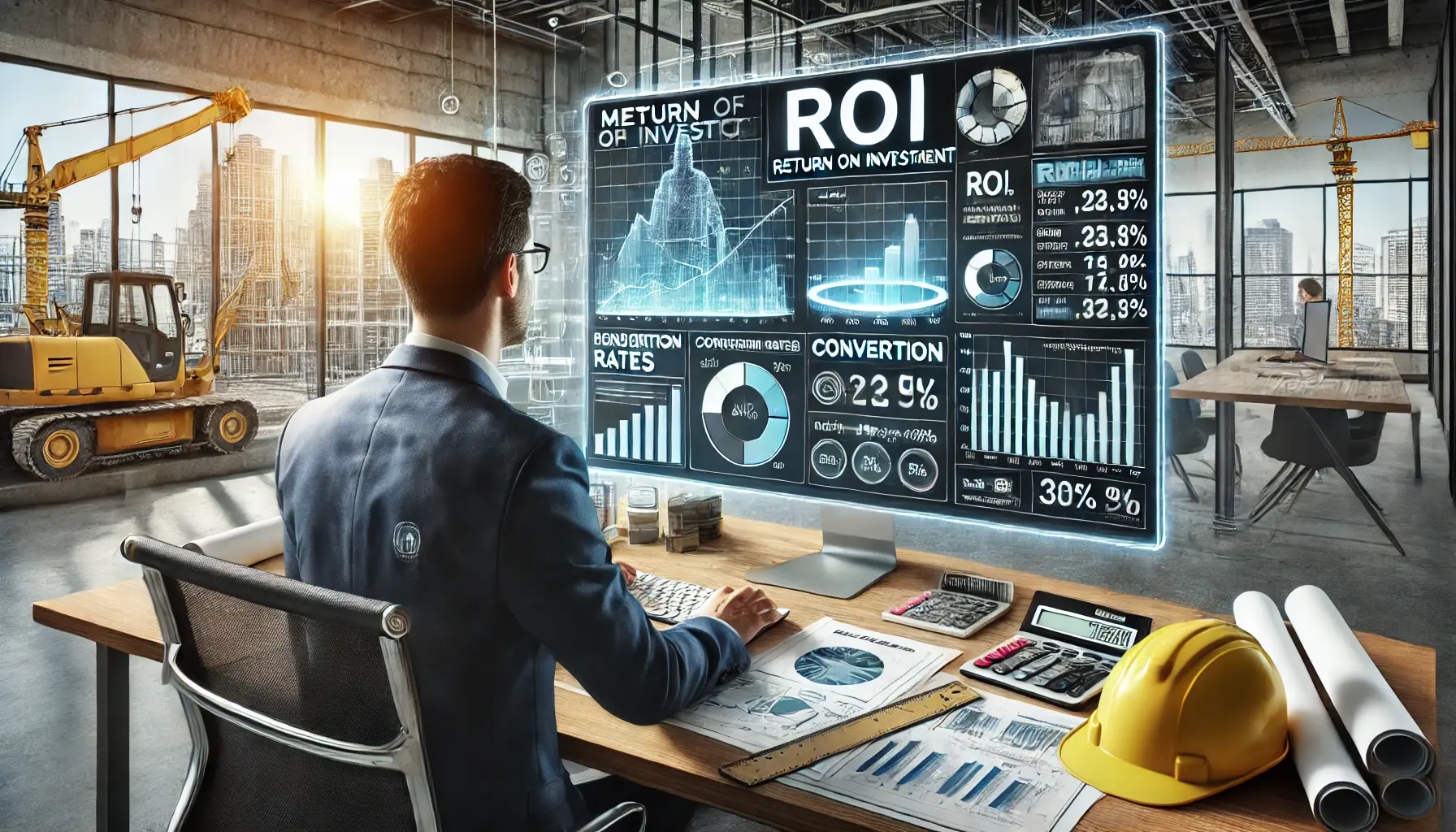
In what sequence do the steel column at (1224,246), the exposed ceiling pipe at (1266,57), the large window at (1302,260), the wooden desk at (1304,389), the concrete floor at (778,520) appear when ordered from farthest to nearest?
the large window at (1302,260), the exposed ceiling pipe at (1266,57), the steel column at (1224,246), the wooden desk at (1304,389), the concrete floor at (778,520)

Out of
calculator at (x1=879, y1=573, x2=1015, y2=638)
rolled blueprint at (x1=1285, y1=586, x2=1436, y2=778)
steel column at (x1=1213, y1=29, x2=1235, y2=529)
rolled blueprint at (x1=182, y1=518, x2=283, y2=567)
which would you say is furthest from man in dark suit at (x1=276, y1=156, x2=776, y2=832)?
steel column at (x1=1213, y1=29, x2=1235, y2=529)

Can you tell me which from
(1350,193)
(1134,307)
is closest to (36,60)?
(1134,307)

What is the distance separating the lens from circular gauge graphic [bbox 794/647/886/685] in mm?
1333

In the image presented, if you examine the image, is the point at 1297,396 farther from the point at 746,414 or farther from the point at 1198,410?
the point at 746,414

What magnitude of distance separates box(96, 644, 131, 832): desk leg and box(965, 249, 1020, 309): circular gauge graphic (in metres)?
1.59

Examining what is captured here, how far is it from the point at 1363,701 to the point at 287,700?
1.17 meters

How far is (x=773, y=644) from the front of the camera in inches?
57.7

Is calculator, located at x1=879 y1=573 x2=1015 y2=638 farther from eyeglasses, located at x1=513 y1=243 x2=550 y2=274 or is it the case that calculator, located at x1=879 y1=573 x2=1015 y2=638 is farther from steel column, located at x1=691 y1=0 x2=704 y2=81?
steel column, located at x1=691 y1=0 x2=704 y2=81

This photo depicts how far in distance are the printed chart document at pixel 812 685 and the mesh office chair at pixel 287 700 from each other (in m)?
0.21

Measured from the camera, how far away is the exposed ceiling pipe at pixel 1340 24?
993 cm

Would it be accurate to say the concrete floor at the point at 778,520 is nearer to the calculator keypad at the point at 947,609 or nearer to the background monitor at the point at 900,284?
the calculator keypad at the point at 947,609

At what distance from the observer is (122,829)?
1851mm

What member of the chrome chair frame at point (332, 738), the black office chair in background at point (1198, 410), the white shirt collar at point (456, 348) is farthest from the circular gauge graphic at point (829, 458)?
the black office chair in background at point (1198, 410)

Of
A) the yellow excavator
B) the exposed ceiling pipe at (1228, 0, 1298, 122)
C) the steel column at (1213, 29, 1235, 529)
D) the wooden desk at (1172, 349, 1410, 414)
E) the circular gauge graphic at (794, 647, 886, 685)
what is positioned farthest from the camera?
the exposed ceiling pipe at (1228, 0, 1298, 122)
